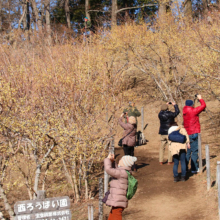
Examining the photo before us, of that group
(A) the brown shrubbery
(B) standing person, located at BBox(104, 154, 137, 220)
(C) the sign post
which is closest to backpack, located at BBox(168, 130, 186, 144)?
(A) the brown shrubbery

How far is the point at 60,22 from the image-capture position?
3198cm

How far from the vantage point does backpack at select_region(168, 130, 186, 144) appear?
7594 millimetres

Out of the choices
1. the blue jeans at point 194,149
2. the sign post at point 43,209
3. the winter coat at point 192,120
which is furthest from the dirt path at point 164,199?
the sign post at point 43,209

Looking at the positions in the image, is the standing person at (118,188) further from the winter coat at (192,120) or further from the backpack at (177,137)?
the winter coat at (192,120)

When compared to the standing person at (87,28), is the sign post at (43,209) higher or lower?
lower

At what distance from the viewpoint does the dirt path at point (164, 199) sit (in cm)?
643

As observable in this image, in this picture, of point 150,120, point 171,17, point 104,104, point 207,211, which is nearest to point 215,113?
point 150,120

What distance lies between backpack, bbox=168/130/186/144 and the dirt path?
109cm

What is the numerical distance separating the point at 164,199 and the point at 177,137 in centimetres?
149

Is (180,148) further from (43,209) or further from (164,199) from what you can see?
(43,209)

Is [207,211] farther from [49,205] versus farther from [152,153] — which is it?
[152,153]

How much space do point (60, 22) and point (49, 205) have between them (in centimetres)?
2990

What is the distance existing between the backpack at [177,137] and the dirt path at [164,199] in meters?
1.09

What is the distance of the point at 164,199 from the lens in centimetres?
716
